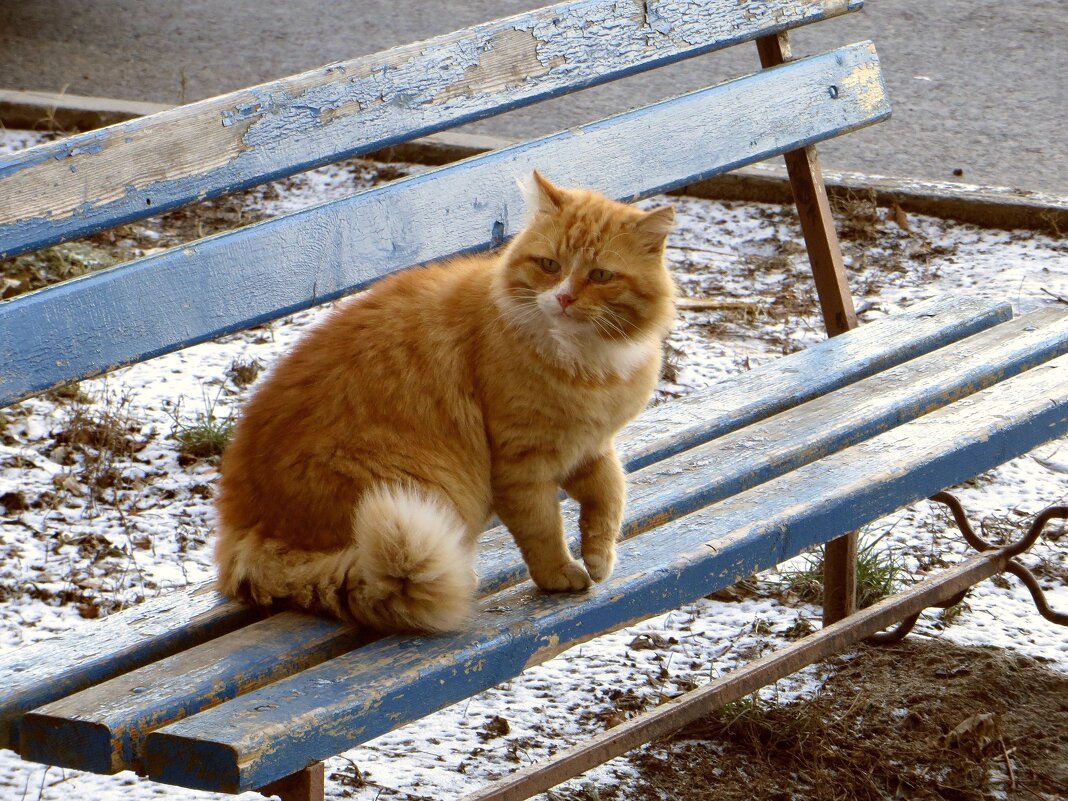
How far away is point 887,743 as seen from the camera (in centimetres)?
266

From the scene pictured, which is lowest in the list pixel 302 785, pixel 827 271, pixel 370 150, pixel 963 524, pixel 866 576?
pixel 866 576

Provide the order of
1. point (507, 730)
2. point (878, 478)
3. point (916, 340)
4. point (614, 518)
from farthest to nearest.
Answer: point (916, 340) < point (507, 730) < point (878, 478) < point (614, 518)

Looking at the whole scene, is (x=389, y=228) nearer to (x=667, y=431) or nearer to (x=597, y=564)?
(x=667, y=431)

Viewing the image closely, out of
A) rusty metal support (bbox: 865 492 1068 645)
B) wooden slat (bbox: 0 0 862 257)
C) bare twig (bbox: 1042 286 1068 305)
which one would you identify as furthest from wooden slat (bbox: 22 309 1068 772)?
bare twig (bbox: 1042 286 1068 305)

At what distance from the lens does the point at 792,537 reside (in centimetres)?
212

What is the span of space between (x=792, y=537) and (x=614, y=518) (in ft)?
0.97

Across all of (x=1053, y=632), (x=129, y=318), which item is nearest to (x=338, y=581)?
(x=129, y=318)

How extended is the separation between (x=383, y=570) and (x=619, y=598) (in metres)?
0.37

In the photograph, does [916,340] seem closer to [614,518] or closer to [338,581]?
[614,518]

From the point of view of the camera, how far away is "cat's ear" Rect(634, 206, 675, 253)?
6.55 feet

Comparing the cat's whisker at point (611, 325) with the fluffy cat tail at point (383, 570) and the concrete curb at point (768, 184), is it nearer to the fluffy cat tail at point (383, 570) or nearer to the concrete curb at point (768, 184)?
the fluffy cat tail at point (383, 570)

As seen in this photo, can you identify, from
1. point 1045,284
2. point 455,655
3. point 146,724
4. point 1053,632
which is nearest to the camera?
point 146,724

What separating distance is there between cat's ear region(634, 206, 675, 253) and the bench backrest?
25.8 inches

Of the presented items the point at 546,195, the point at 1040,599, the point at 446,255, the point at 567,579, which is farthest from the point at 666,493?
the point at 1040,599
